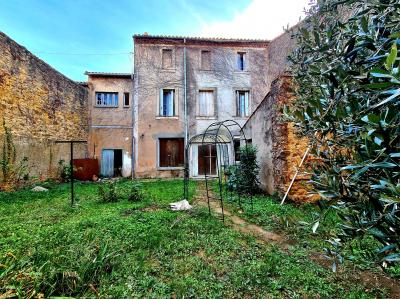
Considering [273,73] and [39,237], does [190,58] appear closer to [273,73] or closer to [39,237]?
[273,73]

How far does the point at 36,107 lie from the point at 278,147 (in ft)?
28.7

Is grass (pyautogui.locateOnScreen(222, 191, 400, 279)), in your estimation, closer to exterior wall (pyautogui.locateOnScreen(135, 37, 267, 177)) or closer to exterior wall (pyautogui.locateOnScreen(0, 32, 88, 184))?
exterior wall (pyautogui.locateOnScreen(135, 37, 267, 177))

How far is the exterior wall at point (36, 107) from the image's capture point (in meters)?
7.15

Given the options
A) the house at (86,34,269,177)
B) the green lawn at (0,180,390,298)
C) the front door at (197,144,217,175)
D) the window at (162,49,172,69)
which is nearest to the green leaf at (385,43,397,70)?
the green lawn at (0,180,390,298)

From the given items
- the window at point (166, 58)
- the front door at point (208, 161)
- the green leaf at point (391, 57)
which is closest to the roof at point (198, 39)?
the window at point (166, 58)

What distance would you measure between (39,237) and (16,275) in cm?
163

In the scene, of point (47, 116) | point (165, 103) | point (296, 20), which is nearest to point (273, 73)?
point (165, 103)

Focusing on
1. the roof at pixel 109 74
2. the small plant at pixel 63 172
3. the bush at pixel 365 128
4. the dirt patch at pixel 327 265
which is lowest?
the dirt patch at pixel 327 265

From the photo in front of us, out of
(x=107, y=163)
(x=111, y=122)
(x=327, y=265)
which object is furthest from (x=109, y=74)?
(x=327, y=265)

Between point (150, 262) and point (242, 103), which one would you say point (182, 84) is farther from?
point (150, 262)

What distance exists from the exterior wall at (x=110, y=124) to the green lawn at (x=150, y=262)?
26.5 feet

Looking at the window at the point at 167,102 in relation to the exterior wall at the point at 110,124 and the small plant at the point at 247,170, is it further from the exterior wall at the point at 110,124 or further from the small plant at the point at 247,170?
the small plant at the point at 247,170

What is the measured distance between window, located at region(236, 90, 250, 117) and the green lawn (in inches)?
337

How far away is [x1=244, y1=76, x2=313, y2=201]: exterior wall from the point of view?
5.22m
